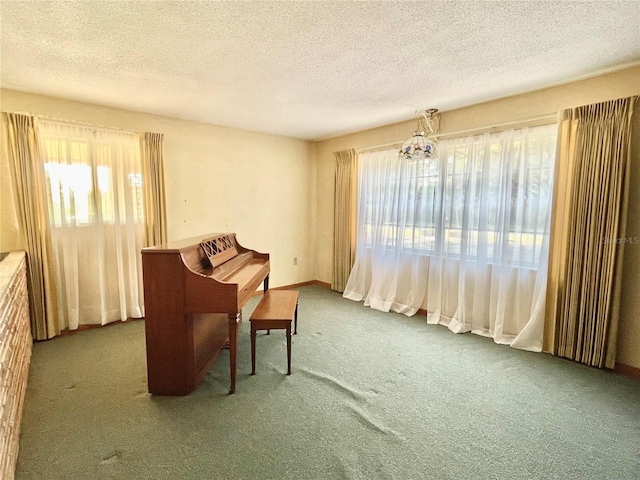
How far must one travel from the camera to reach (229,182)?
4145 millimetres

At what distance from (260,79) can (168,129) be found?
1.74 metres

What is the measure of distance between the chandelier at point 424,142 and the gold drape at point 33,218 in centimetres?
360

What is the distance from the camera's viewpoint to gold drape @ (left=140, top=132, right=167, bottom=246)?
342 cm

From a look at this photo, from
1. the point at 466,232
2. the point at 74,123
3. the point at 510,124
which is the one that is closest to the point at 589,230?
the point at 466,232

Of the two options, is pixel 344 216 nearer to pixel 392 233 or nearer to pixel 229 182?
pixel 392 233

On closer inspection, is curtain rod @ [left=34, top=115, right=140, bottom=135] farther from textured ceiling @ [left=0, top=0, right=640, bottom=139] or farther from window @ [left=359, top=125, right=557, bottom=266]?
window @ [left=359, top=125, right=557, bottom=266]

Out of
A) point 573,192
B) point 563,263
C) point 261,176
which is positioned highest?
point 261,176

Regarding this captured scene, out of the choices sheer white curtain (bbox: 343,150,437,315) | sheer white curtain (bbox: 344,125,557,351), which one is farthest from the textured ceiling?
sheer white curtain (bbox: 343,150,437,315)

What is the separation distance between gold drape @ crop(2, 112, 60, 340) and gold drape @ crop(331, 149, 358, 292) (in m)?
3.34

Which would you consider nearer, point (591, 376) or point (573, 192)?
point (591, 376)

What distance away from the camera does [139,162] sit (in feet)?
11.2

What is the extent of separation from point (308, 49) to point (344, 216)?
105 inches

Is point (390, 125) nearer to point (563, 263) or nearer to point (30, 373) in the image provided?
point (563, 263)

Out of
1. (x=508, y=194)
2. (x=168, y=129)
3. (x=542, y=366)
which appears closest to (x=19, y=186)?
(x=168, y=129)
